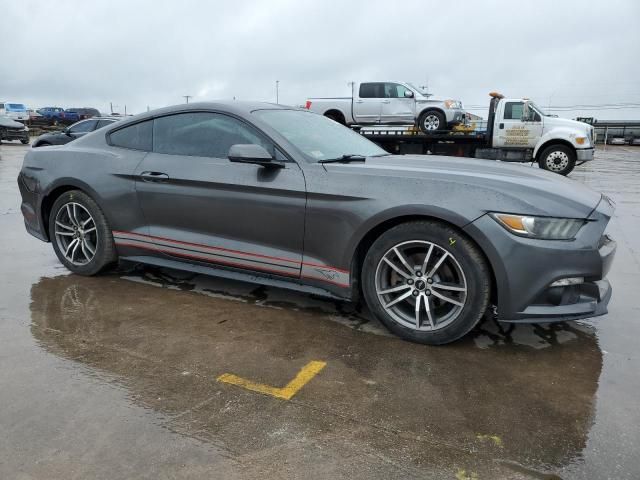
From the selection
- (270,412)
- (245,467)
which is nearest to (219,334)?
(270,412)

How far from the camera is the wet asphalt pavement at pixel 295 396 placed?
2027 mm

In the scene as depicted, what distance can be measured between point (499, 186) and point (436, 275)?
613mm

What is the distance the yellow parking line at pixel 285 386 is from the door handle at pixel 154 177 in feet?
5.50

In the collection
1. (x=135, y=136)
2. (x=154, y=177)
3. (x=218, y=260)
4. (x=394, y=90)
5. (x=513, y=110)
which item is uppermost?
(x=394, y=90)

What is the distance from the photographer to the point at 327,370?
109 inches

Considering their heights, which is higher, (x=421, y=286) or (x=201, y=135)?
(x=201, y=135)

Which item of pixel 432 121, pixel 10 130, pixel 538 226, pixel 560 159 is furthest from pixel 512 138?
pixel 10 130

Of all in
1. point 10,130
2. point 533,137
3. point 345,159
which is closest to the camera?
point 345,159

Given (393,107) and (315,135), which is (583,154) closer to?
(393,107)

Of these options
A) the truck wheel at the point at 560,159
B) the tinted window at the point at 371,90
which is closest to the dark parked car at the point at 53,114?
the tinted window at the point at 371,90

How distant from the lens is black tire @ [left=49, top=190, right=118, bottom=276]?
4.09 metres

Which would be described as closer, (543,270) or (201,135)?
(543,270)

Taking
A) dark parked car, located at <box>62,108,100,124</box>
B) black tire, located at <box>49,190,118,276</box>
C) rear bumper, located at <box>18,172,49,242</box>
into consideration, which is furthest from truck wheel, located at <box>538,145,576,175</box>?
dark parked car, located at <box>62,108,100,124</box>

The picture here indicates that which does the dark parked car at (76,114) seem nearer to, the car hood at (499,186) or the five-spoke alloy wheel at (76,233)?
the five-spoke alloy wheel at (76,233)
